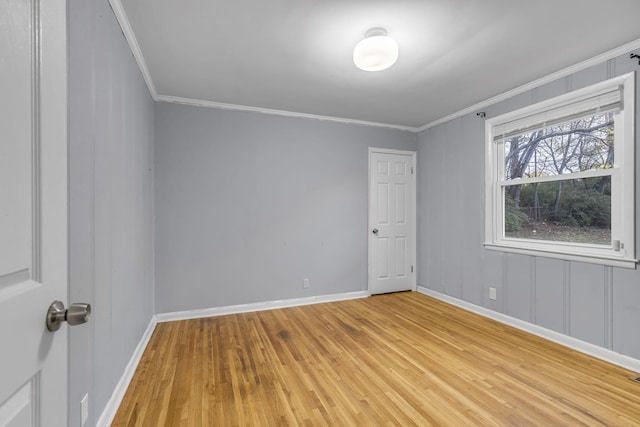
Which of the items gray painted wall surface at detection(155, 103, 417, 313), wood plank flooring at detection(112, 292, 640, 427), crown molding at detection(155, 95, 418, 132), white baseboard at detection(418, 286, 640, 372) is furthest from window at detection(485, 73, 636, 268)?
gray painted wall surface at detection(155, 103, 417, 313)

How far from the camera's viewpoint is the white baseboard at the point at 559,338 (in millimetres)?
2312

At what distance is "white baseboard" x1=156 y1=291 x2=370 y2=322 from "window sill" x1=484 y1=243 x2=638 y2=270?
1847mm

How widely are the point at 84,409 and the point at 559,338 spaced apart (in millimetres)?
3630

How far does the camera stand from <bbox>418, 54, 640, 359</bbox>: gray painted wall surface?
2375mm

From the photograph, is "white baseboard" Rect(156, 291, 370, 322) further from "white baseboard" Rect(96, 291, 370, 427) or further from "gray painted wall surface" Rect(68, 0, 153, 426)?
"gray painted wall surface" Rect(68, 0, 153, 426)

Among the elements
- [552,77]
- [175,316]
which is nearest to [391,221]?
[552,77]

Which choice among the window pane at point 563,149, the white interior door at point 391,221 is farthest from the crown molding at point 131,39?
the window pane at point 563,149

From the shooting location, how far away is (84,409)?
1368 mm

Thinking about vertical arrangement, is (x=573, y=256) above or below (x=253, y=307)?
above

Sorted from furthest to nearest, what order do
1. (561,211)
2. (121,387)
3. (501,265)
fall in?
(501,265), (561,211), (121,387)

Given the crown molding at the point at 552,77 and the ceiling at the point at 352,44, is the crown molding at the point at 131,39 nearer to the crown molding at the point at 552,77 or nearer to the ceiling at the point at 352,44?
the ceiling at the point at 352,44

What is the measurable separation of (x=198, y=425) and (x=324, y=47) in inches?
107
